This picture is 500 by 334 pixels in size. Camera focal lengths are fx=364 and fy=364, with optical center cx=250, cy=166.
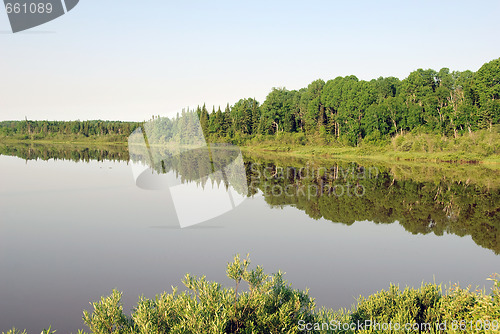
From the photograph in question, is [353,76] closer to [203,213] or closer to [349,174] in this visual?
[349,174]

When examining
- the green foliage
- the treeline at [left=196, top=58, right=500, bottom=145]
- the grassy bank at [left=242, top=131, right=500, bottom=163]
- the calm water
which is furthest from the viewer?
the treeline at [left=196, top=58, right=500, bottom=145]

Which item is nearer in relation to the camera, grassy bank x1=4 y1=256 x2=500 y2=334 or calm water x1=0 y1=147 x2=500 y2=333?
grassy bank x1=4 y1=256 x2=500 y2=334

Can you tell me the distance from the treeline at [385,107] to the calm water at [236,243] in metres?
28.5

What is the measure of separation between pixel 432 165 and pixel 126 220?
117 ft

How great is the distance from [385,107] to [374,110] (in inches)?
66.0

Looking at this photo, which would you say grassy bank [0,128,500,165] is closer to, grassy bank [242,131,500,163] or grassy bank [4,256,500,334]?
grassy bank [242,131,500,163]

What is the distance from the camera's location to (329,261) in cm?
1210

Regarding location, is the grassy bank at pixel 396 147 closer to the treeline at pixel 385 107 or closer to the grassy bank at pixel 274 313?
the treeline at pixel 385 107

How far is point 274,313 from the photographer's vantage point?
5797mm

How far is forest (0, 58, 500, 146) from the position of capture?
161 ft

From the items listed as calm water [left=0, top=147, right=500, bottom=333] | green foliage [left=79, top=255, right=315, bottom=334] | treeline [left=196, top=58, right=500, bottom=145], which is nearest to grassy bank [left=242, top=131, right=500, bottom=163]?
treeline [left=196, top=58, right=500, bottom=145]

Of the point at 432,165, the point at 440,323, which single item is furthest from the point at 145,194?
the point at 432,165

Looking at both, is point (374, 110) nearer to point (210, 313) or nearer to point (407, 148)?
point (407, 148)

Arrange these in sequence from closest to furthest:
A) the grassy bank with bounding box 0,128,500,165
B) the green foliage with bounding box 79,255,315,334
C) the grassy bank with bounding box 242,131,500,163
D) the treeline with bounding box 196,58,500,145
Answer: the green foliage with bounding box 79,255,315,334 → the grassy bank with bounding box 242,131,500,163 → the grassy bank with bounding box 0,128,500,165 → the treeline with bounding box 196,58,500,145
